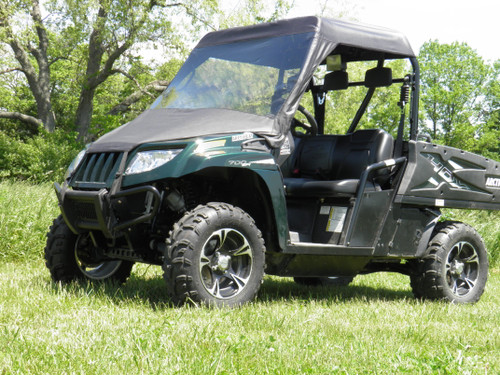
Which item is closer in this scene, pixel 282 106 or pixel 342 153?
pixel 282 106

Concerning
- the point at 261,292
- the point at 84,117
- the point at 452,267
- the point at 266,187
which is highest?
the point at 266,187

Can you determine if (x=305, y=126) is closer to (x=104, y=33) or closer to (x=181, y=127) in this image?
(x=181, y=127)

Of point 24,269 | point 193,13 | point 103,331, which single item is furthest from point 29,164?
point 103,331

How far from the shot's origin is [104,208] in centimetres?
454

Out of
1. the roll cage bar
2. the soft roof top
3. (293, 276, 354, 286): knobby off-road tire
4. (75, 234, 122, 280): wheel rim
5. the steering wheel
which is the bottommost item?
(293, 276, 354, 286): knobby off-road tire

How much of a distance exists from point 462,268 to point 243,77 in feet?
8.96

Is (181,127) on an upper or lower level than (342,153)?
upper

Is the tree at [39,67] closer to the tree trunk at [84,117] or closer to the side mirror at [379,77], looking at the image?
the tree trunk at [84,117]

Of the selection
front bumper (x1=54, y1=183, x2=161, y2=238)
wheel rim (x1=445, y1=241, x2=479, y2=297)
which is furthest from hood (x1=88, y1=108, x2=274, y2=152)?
wheel rim (x1=445, y1=241, x2=479, y2=297)

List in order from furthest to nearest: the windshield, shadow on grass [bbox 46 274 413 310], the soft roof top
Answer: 1. the soft roof top
2. the windshield
3. shadow on grass [bbox 46 274 413 310]

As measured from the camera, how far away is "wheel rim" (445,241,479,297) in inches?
248

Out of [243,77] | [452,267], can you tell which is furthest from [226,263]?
[452,267]

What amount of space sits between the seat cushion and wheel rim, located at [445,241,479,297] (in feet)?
4.16

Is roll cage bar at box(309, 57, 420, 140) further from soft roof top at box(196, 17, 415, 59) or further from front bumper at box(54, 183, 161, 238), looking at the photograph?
front bumper at box(54, 183, 161, 238)
